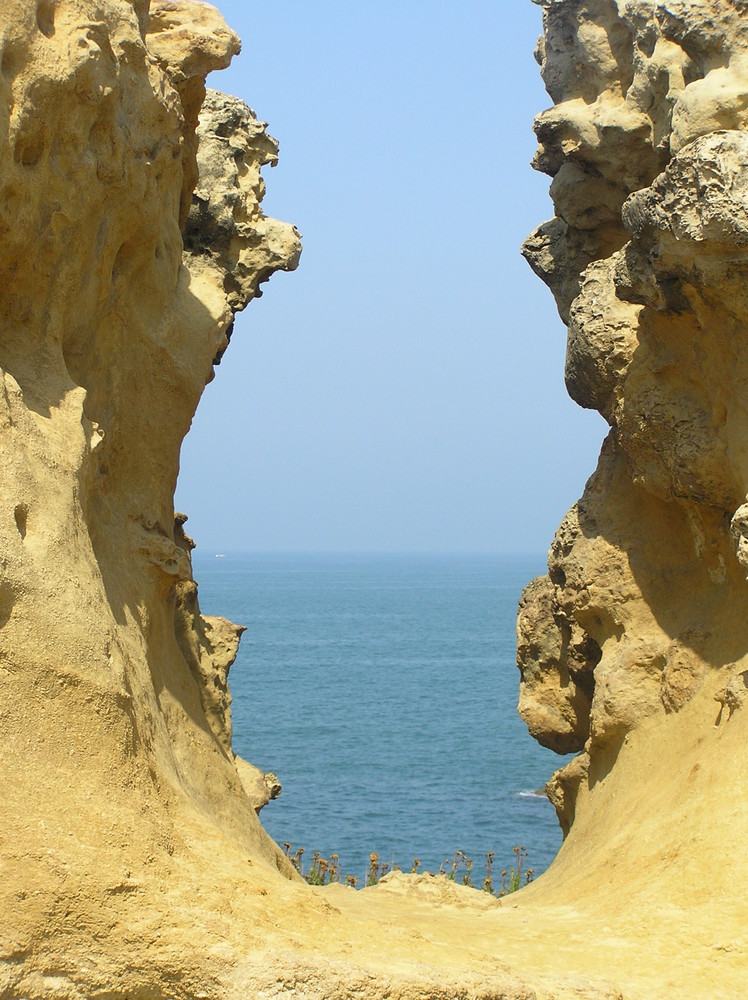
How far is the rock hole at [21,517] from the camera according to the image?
611 cm

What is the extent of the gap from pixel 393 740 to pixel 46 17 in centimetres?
2409

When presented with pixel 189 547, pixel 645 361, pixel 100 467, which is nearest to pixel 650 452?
pixel 645 361

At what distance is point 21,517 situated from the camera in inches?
242

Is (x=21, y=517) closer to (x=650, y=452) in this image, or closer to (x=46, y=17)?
(x=46, y=17)

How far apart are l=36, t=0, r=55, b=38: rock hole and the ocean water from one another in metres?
12.2

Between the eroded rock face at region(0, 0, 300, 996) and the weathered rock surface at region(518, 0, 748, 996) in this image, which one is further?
the weathered rock surface at region(518, 0, 748, 996)

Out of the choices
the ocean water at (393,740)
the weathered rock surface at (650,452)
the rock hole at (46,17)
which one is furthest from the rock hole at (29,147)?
the ocean water at (393,740)

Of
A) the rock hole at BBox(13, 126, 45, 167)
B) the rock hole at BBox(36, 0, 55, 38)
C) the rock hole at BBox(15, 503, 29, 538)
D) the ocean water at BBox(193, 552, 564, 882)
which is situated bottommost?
the ocean water at BBox(193, 552, 564, 882)

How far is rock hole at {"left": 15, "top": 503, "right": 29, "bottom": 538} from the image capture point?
6.11 meters

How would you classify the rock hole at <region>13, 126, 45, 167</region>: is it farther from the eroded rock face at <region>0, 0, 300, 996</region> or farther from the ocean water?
the ocean water

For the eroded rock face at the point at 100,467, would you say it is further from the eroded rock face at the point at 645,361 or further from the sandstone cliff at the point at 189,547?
the eroded rock face at the point at 645,361

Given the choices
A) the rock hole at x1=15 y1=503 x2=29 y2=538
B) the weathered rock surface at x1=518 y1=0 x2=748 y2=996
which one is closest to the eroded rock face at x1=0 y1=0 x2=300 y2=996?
the rock hole at x1=15 y1=503 x2=29 y2=538

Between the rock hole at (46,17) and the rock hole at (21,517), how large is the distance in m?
2.80

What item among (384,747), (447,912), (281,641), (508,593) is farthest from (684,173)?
(508,593)
